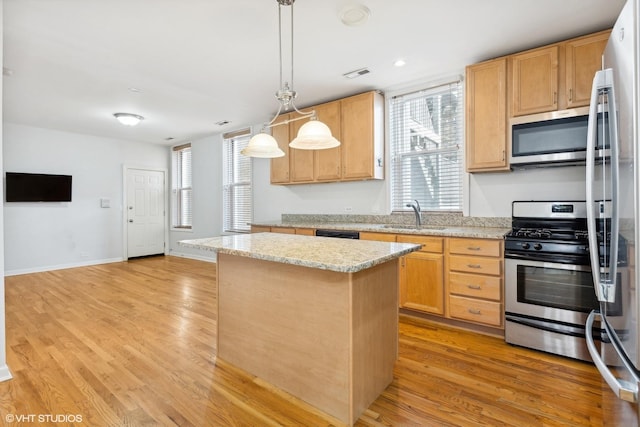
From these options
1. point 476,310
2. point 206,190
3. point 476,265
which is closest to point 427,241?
point 476,265

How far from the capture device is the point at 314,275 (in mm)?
1795

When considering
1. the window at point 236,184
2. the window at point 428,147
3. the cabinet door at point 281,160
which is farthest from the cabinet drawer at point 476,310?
the window at point 236,184

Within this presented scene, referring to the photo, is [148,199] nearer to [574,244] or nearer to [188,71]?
[188,71]

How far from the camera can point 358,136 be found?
3.95 meters

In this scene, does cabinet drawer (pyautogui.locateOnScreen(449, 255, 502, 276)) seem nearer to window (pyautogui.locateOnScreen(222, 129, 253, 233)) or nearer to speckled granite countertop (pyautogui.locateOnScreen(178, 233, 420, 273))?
speckled granite countertop (pyautogui.locateOnScreen(178, 233, 420, 273))

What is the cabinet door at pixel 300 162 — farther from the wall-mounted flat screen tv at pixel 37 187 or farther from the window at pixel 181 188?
the wall-mounted flat screen tv at pixel 37 187

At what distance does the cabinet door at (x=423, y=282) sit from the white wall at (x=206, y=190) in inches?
169

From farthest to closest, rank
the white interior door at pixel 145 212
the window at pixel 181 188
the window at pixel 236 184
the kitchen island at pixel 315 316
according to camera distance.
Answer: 1. the window at pixel 181 188
2. the white interior door at pixel 145 212
3. the window at pixel 236 184
4. the kitchen island at pixel 315 316

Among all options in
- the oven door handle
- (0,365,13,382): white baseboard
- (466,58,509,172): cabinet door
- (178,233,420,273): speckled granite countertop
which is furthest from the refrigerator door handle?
(0,365,13,382): white baseboard

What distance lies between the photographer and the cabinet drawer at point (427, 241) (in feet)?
9.94

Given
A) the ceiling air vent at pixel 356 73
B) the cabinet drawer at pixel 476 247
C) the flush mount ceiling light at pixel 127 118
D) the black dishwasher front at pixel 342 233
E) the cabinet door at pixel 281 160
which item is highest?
the ceiling air vent at pixel 356 73

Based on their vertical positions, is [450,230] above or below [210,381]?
above

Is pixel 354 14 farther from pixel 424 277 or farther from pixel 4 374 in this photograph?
pixel 4 374

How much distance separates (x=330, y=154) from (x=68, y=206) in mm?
5317
